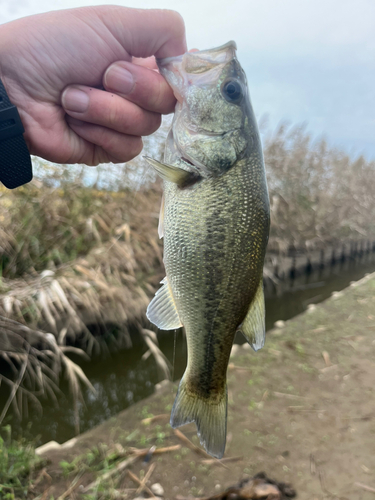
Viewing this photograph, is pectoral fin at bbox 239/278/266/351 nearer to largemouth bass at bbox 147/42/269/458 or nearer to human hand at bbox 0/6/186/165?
largemouth bass at bbox 147/42/269/458

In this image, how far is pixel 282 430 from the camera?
141 inches

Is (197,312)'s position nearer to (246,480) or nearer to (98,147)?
(98,147)

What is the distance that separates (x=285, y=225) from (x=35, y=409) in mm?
7451

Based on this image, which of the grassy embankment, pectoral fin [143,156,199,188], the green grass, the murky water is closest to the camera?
pectoral fin [143,156,199,188]

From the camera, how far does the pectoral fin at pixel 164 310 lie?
4.84 feet

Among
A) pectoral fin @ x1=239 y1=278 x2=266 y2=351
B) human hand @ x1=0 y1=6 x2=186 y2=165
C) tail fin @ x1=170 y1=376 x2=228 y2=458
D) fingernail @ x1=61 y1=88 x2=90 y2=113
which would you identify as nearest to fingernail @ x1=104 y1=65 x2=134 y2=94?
human hand @ x1=0 y1=6 x2=186 y2=165

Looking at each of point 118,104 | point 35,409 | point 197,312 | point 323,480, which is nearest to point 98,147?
point 118,104

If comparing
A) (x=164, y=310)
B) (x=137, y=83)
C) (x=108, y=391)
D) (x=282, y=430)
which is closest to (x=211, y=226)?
(x=164, y=310)

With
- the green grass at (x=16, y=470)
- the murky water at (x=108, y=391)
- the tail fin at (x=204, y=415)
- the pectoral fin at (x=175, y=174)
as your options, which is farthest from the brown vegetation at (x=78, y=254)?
the pectoral fin at (x=175, y=174)

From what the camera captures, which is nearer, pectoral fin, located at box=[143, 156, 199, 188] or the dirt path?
pectoral fin, located at box=[143, 156, 199, 188]

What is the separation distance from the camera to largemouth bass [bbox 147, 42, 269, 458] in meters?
→ 1.33

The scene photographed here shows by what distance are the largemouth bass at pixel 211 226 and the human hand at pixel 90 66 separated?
0.13 metres

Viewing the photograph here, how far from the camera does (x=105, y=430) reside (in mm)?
3525

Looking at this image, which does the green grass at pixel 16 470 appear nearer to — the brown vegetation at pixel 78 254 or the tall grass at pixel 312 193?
the brown vegetation at pixel 78 254
